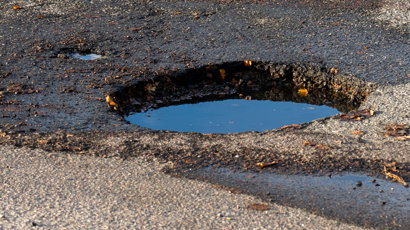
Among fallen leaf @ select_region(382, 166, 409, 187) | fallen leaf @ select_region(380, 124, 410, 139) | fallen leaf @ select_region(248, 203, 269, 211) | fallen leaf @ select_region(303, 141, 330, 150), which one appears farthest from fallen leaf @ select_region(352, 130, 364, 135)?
fallen leaf @ select_region(248, 203, 269, 211)

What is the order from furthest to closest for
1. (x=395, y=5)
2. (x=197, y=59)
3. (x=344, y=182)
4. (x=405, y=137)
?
(x=395, y=5)
(x=197, y=59)
(x=405, y=137)
(x=344, y=182)

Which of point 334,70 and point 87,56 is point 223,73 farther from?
point 87,56

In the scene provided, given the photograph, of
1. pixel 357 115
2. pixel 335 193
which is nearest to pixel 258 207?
pixel 335 193

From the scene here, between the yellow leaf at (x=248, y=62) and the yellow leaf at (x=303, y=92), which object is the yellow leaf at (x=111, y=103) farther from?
the yellow leaf at (x=303, y=92)

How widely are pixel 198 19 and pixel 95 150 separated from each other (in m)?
4.38

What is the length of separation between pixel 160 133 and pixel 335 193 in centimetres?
200

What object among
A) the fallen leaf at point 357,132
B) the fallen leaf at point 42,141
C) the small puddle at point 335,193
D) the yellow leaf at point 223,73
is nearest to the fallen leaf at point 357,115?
the fallen leaf at point 357,132

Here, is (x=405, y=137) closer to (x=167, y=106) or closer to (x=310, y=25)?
(x=167, y=106)

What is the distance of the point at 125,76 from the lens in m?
7.18

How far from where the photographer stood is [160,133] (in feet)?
19.1

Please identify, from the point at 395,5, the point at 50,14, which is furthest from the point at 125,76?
the point at 395,5

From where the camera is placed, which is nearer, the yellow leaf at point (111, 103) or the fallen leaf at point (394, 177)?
the fallen leaf at point (394, 177)

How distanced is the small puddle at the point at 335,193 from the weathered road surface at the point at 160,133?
2.1 inches

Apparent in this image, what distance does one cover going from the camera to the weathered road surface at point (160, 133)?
14.3ft
